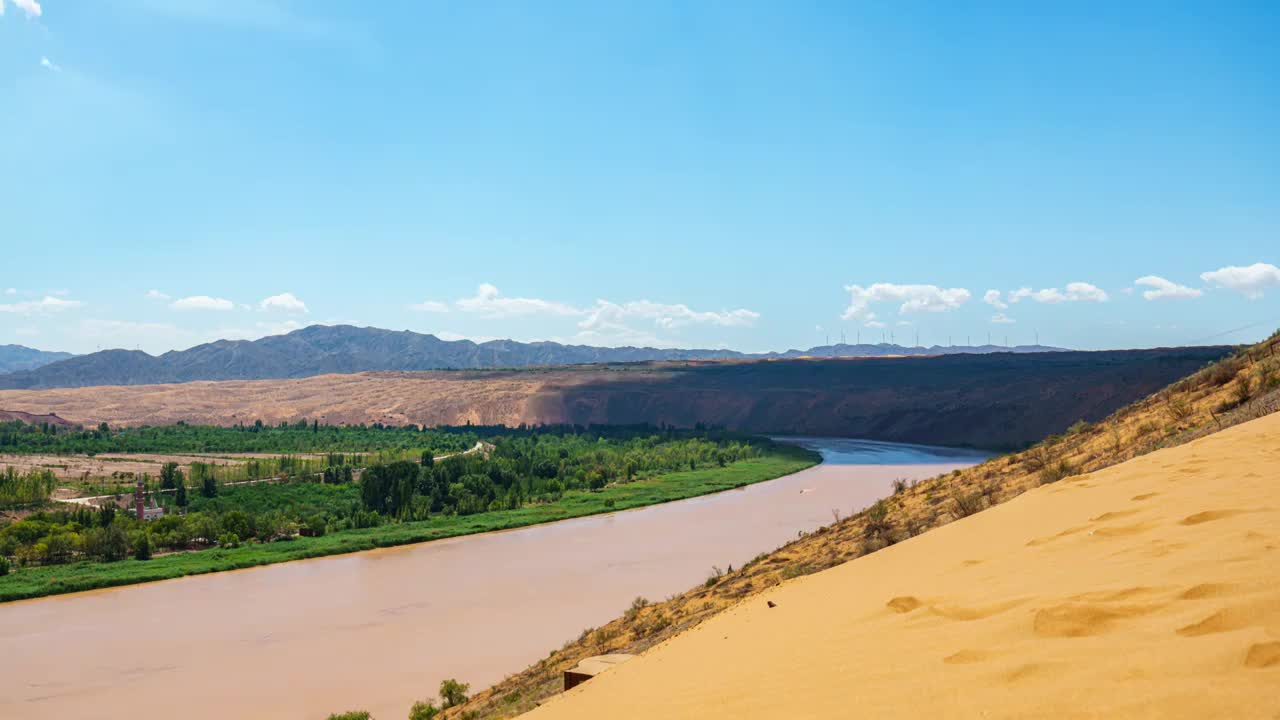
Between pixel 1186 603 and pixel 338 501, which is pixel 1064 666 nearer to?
pixel 1186 603

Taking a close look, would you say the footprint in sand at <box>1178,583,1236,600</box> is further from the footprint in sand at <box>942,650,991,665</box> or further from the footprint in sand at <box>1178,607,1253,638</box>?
the footprint in sand at <box>942,650,991,665</box>

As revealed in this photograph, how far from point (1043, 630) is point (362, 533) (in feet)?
128

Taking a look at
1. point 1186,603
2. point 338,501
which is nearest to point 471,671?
point 1186,603

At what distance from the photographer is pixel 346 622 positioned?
81.5ft

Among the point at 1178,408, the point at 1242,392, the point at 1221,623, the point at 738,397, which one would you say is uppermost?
the point at 1242,392

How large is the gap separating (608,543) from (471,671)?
56.9ft

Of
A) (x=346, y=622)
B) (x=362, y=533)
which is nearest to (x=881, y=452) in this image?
(x=362, y=533)

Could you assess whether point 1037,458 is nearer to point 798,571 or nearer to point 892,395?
point 798,571

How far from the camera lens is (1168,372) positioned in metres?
78.9

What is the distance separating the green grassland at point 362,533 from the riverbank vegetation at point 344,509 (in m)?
0.06

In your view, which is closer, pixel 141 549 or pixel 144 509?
pixel 141 549

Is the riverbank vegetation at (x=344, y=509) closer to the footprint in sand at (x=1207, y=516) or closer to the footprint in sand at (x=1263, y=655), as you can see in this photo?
the footprint in sand at (x=1207, y=516)

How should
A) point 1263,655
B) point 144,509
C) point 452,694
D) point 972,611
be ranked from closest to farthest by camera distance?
point 1263,655 → point 972,611 → point 452,694 → point 144,509

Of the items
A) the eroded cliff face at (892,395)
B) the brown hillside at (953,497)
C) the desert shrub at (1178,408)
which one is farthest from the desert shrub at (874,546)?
the eroded cliff face at (892,395)
